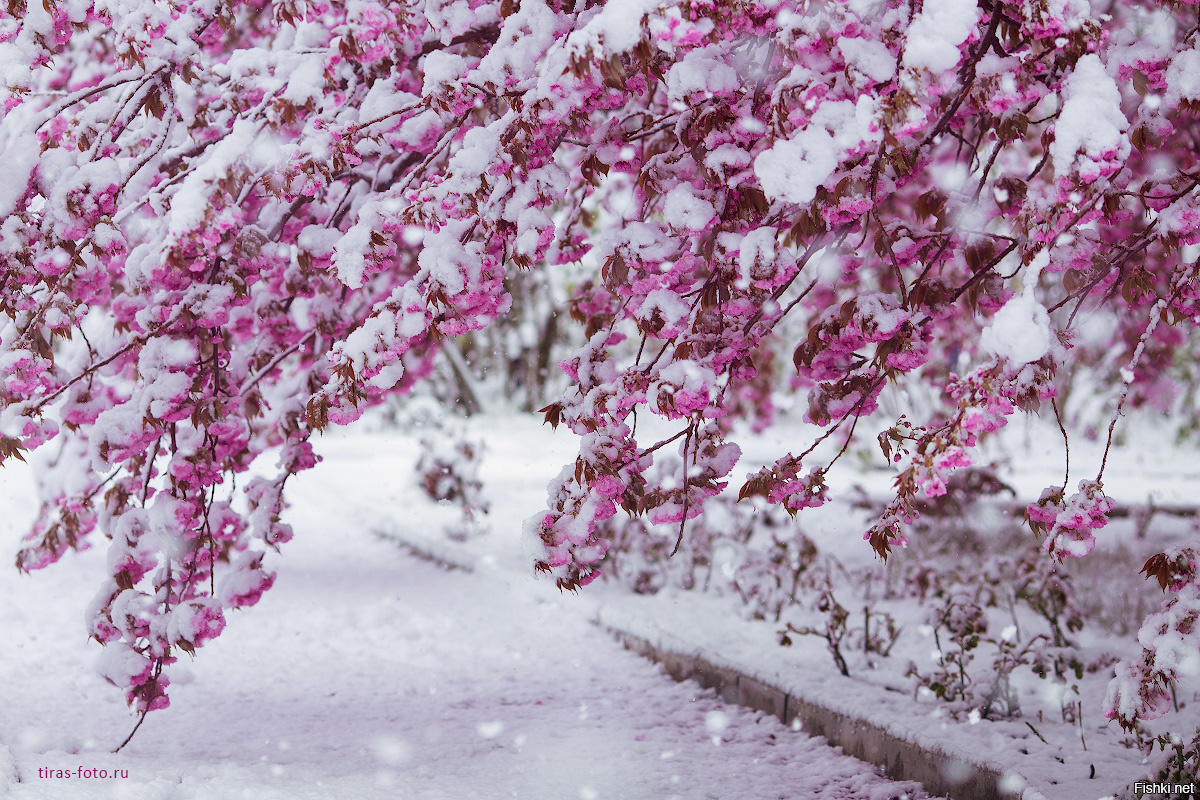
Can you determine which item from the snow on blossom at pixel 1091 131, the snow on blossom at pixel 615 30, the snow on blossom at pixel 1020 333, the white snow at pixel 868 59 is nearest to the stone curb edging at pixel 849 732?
the snow on blossom at pixel 1020 333

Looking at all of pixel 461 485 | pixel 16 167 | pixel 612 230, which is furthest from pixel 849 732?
pixel 461 485

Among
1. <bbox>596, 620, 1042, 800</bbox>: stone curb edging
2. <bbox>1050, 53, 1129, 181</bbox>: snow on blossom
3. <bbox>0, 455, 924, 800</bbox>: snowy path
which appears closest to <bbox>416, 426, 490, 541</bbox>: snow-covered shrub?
<bbox>0, 455, 924, 800</bbox>: snowy path

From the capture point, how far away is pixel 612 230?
261 centimetres

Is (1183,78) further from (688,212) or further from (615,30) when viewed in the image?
(615,30)

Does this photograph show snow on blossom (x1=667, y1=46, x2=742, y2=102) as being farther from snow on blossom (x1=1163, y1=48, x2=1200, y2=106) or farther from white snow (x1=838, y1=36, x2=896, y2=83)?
snow on blossom (x1=1163, y1=48, x2=1200, y2=106)

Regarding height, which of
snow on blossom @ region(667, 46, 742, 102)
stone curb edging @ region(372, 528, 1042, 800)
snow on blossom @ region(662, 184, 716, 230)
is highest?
snow on blossom @ region(667, 46, 742, 102)

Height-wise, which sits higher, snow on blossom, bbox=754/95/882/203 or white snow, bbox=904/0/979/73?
white snow, bbox=904/0/979/73

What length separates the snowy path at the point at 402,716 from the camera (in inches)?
124

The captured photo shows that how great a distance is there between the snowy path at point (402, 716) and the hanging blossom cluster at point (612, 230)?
1.95 feet

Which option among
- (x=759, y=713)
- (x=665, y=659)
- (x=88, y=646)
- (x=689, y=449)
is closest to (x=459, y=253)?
(x=689, y=449)

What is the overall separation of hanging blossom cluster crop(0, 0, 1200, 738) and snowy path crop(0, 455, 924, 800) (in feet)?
1.95

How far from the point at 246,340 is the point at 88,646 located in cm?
265

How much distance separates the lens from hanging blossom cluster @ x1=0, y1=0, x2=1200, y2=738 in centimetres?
184

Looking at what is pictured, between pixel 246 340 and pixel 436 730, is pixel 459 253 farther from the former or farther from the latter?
pixel 436 730
